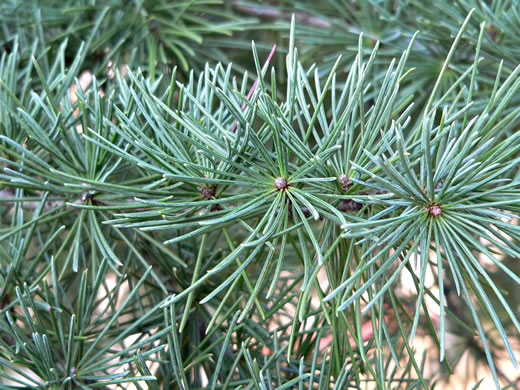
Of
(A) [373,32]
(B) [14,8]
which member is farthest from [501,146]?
(B) [14,8]

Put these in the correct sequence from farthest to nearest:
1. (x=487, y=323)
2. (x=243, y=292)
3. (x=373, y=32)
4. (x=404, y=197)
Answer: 1. (x=487, y=323)
2. (x=373, y=32)
3. (x=243, y=292)
4. (x=404, y=197)

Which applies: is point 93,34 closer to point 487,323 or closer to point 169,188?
point 169,188

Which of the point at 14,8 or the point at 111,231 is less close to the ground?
the point at 14,8

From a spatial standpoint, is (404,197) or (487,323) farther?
(487,323)

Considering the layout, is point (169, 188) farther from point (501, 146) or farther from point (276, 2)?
point (276, 2)

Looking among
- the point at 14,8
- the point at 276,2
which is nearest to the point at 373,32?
the point at 276,2

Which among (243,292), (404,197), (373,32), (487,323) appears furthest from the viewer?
(487,323)

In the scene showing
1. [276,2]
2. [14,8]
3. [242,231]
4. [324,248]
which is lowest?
[324,248]
